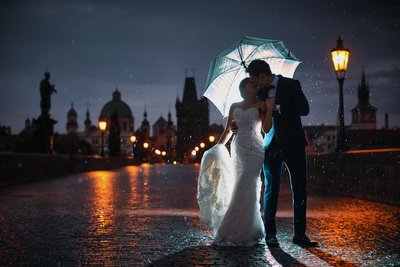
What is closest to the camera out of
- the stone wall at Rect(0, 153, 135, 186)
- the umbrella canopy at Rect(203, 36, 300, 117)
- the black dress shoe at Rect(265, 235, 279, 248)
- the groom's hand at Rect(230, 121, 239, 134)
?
the black dress shoe at Rect(265, 235, 279, 248)

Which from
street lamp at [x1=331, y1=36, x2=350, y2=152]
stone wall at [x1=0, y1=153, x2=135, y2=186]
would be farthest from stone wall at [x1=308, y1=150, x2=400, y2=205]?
stone wall at [x1=0, y1=153, x2=135, y2=186]

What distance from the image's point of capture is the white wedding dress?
6.03m

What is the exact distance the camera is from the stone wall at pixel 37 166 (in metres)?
17.4

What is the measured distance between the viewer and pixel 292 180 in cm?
622

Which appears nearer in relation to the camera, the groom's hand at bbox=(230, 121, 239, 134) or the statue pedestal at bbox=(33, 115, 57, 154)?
the groom's hand at bbox=(230, 121, 239, 134)

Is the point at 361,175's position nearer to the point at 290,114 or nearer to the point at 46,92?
the point at 290,114

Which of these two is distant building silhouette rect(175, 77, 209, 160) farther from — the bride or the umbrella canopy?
the bride

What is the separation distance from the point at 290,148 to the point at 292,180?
39 centimetres

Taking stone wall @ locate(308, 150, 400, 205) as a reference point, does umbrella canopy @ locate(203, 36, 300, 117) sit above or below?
above

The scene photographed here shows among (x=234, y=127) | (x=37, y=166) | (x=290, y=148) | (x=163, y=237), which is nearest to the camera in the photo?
(x=290, y=148)

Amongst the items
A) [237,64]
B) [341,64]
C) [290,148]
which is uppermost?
[341,64]

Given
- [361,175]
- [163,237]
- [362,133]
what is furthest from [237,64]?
[362,133]

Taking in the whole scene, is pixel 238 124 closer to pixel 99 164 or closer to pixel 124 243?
pixel 124 243

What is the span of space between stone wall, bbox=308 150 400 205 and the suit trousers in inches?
205
